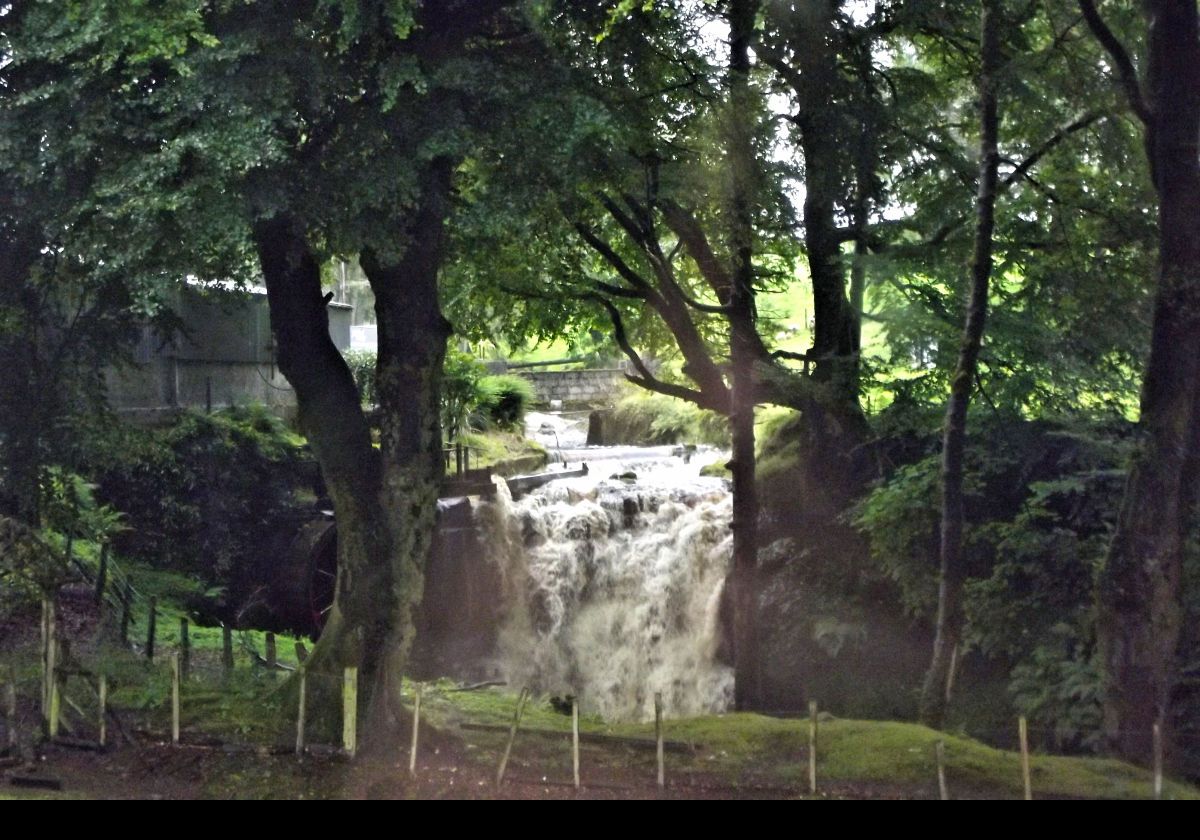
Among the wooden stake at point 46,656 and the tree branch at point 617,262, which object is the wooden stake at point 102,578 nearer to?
the wooden stake at point 46,656

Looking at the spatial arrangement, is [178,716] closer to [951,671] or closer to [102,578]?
[102,578]

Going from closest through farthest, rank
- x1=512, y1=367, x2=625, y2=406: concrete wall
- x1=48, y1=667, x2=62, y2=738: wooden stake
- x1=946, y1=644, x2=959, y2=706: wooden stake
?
1. x1=48, y1=667, x2=62, y2=738: wooden stake
2. x1=946, y1=644, x2=959, y2=706: wooden stake
3. x1=512, y1=367, x2=625, y2=406: concrete wall

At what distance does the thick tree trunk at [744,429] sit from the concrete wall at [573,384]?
20756 millimetres

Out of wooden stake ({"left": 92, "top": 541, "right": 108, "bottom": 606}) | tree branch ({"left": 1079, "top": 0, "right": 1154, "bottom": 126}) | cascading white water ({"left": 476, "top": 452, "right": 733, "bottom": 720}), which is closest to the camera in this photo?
tree branch ({"left": 1079, "top": 0, "right": 1154, "bottom": 126})

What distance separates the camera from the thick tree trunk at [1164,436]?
10.0 metres

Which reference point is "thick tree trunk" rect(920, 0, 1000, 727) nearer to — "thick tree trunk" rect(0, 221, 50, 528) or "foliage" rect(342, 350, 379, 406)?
"thick tree trunk" rect(0, 221, 50, 528)

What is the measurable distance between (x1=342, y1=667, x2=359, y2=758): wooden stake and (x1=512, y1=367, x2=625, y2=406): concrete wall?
27618mm

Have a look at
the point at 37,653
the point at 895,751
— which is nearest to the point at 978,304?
the point at 895,751

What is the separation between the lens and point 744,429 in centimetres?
1627

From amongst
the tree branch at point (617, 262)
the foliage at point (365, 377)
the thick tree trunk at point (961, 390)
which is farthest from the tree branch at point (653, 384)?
the foliage at point (365, 377)

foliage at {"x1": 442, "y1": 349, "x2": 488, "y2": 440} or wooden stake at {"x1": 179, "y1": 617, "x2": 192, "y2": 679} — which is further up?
foliage at {"x1": 442, "y1": 349, "x2": 488, "y2": 440}

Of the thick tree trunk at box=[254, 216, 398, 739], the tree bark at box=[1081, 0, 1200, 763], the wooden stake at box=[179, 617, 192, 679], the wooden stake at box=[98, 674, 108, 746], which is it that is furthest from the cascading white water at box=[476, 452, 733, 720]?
the wooden stake at box=[98, 674, 108, 746]

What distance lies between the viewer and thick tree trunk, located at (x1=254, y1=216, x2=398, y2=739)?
34.2 ft
